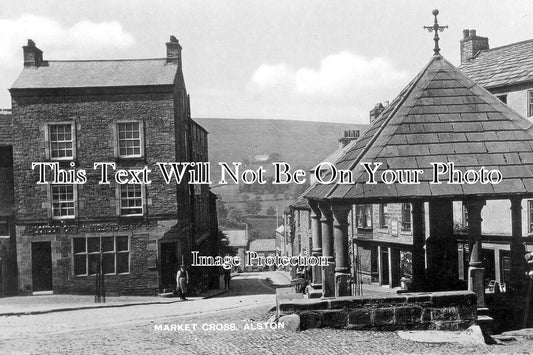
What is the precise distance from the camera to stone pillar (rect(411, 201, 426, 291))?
514 inches

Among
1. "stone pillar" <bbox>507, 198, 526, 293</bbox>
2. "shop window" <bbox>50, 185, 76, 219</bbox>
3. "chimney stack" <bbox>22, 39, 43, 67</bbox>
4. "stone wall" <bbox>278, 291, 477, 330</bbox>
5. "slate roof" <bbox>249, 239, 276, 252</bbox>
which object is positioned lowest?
"slate roof" <bbox>249, 239, 276, 252</bbox>

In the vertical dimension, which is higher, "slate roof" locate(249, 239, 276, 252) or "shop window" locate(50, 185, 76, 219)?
"shop window" locate(50, 185, 76, 219)

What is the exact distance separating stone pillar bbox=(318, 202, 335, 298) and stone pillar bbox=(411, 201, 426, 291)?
8.23 feet

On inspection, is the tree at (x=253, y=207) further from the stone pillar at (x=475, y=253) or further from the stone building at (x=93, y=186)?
the stone pillar at (x=475, y=253)

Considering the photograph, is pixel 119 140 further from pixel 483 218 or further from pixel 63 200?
pixel 483 218

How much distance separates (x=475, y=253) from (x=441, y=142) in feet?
7.32

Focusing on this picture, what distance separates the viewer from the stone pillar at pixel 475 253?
420 inches

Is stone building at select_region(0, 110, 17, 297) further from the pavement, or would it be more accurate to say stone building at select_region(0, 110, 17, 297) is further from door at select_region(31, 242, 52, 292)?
the pavement

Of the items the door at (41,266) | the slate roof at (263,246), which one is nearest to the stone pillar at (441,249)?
the door at (41,266)

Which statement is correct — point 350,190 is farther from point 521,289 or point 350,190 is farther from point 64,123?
point 64,123

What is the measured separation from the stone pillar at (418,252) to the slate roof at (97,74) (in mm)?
14929

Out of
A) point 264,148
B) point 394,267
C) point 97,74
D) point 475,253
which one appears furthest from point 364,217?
point 264,148

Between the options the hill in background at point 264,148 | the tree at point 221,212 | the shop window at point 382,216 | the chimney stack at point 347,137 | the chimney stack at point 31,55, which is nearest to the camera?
the chimney stack at point 31,55

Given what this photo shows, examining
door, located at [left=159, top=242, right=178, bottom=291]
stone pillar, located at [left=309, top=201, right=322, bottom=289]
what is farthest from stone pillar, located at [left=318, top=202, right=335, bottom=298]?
door, located at [left=159, top=242, right=178, bottom=291]
